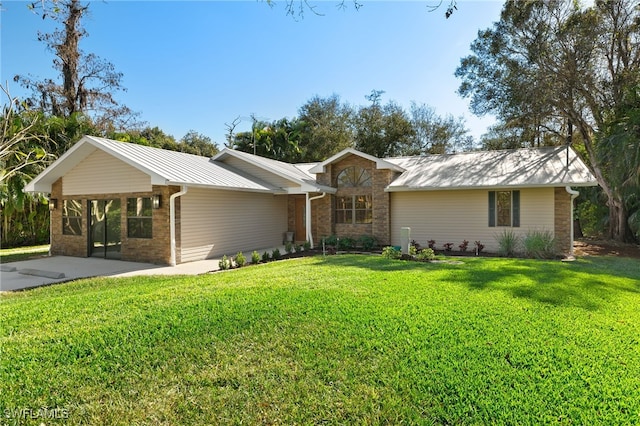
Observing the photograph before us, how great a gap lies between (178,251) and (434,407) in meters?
10.4

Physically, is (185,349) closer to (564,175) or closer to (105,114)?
(564,175)

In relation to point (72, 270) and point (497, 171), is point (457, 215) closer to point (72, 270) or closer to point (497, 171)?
point (497, 171)

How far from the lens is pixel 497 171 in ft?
47.2

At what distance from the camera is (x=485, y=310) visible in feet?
16.7

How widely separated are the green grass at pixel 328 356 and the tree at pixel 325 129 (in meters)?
27.6

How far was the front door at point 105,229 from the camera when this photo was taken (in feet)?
41.6

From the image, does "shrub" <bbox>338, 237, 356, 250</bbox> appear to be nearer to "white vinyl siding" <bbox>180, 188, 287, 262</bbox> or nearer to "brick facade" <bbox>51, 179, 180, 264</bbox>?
"white vinyl siding" <bbox>180, 188, 287, 262</bbox>

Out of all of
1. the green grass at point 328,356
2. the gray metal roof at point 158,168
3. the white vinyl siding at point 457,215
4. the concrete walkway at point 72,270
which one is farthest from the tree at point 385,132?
the green grass at point 328,356

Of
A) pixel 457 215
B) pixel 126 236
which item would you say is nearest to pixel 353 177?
pixel 457 215

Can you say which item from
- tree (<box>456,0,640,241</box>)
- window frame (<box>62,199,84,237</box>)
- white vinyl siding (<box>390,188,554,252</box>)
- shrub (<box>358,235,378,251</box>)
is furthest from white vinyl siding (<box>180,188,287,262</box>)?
tree (<box>456,0,640,241</box>)

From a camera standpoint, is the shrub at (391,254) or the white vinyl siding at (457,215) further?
the white vinyl siding at (457,215)

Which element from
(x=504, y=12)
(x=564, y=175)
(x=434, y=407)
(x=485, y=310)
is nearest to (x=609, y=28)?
(x=504, y=12)

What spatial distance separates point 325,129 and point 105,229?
913 inches

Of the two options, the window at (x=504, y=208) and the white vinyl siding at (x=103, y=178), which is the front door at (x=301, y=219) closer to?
the white vinyl siding at (x=103, y=178)
